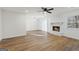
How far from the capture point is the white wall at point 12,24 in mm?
5883

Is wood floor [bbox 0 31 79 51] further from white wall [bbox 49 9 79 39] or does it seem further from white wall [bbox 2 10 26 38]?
white wall [bbox 2 10 26 38]

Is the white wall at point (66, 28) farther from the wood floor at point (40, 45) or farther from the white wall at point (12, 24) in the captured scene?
the white wall at point (12, 24)

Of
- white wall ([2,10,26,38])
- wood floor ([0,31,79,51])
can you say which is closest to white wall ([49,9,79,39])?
wood floor ([0,31,79,51])

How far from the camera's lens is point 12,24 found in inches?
254

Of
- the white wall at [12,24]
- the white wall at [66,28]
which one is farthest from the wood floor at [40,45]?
the white wall at [12,24]

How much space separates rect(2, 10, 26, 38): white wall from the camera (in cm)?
588

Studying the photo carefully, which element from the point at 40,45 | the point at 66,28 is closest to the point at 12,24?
the point at 40,45

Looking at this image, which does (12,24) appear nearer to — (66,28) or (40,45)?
(40,45)

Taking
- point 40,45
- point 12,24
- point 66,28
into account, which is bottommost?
point 40,45
